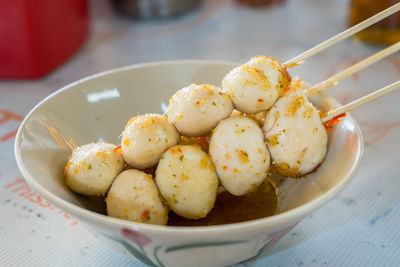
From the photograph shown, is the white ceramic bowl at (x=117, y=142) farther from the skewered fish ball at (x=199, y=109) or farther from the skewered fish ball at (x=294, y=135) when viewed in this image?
the skewered fish ball at (x=199, y=109)

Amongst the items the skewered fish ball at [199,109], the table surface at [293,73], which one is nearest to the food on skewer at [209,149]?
the skewered fish ball at [199,109]

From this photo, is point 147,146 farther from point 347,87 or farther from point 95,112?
point 347,87

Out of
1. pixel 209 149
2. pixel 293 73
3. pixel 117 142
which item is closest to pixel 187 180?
pixel 209 149

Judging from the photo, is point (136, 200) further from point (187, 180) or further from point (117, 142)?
point (117, 142)

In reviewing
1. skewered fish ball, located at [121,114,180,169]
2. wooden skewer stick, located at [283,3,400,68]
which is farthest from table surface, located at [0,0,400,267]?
wooden skewer stick, located at [283,3,400,68]

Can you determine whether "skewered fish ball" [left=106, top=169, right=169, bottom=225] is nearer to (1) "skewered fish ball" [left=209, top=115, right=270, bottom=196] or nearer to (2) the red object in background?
(1) "skewered fish ball" [left=209, top=115, right=270, bottom=196]

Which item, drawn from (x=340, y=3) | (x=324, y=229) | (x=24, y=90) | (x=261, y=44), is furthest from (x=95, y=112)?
(x=340, y=3)
